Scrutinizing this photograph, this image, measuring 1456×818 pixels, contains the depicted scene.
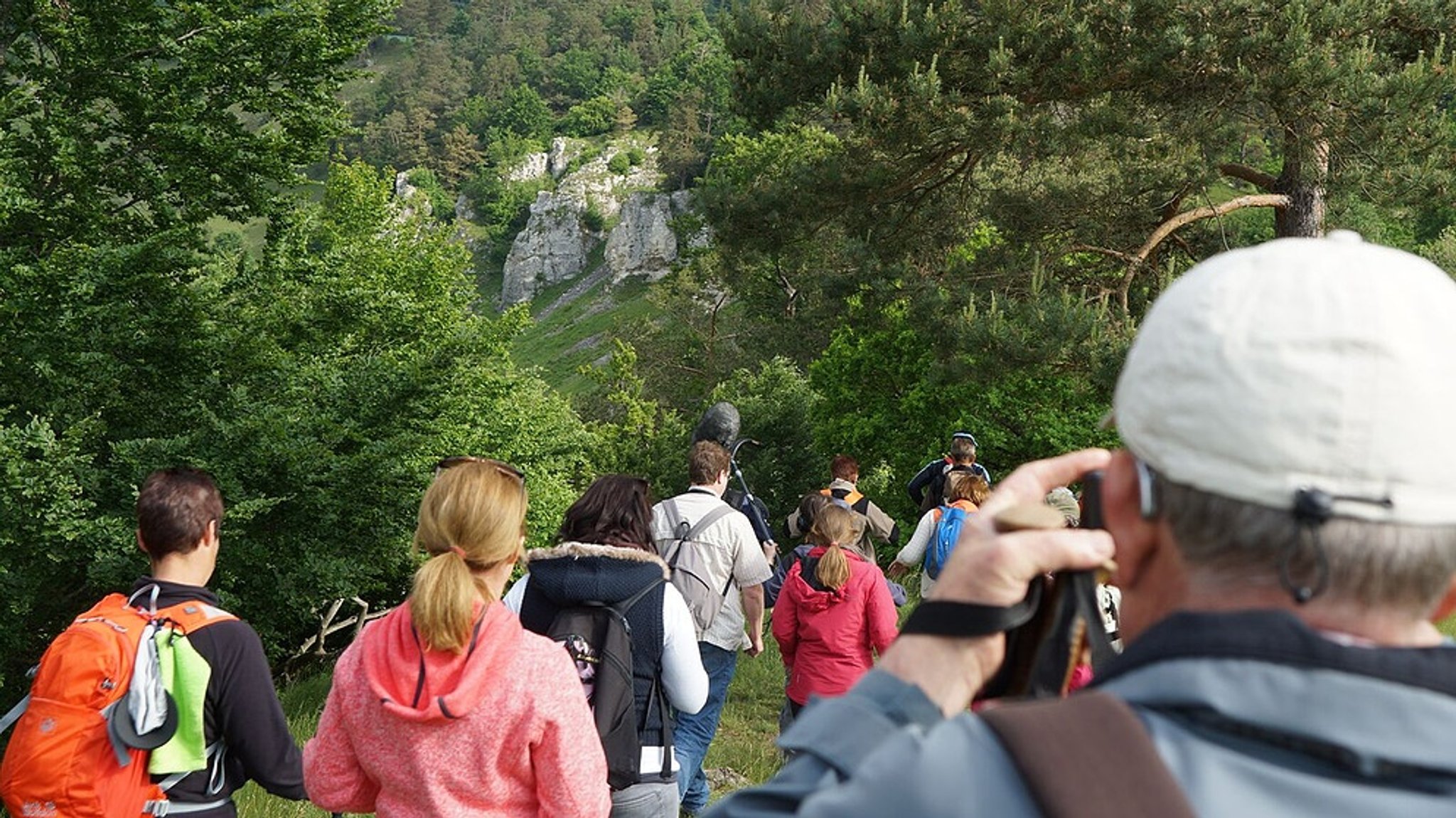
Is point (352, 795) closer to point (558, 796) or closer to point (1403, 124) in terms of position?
point (558, 796)

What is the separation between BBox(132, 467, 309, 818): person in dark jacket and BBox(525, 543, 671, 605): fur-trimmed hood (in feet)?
2.68

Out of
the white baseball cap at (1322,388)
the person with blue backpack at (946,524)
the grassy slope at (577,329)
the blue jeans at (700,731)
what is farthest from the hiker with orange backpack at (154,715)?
the grassy slope at (577,329)

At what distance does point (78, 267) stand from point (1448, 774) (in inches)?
440

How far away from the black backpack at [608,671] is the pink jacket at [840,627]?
1952 mm

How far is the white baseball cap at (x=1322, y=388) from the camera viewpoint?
100 cm

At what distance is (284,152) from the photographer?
38.5ft

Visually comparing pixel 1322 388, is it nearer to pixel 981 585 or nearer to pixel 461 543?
pixel 981 585

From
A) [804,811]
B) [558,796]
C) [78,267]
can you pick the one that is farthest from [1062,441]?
[804,811]

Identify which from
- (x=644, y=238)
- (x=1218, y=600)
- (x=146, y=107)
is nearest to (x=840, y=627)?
(x=1218, y=600)

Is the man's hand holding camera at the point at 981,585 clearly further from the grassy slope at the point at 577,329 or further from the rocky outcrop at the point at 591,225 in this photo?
the rocky outcrop at the point at 591,225

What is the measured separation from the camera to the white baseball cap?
1.00 metres

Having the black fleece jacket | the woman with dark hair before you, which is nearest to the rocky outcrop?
the woman with dark hair

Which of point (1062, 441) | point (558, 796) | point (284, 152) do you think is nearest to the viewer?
point (558, 796)

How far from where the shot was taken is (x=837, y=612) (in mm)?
5504
